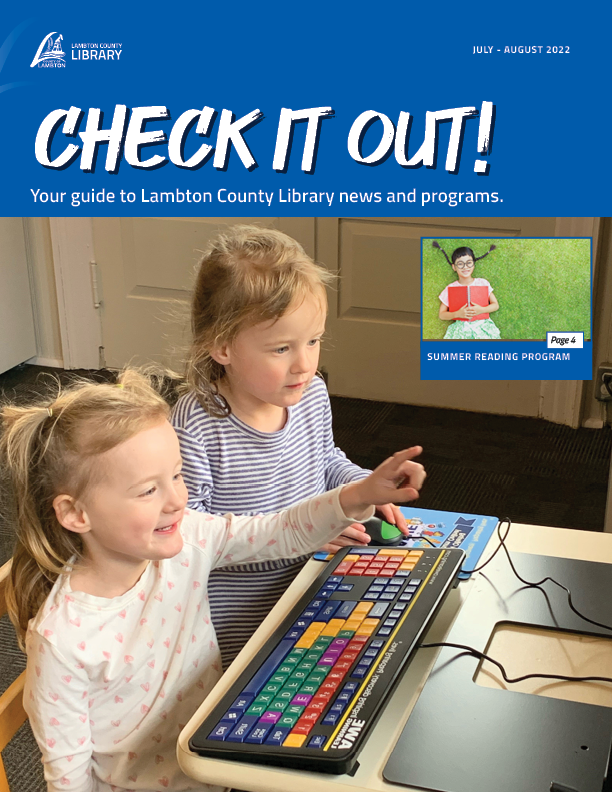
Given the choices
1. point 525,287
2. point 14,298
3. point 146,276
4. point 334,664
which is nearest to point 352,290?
point 146,276

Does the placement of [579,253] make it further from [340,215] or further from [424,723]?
[424,723]

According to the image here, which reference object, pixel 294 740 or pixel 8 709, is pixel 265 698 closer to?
pixel 294 740

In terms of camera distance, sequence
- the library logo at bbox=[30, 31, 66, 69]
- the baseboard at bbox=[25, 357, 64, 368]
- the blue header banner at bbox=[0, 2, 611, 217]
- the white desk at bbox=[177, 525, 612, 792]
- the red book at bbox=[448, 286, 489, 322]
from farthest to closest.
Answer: the baseboard at bbox=[25, 357, 64, 368]
the library logo at bbox=[30, 31, 66, 69]
the blue header banner at bbox=[0, 2, 611, 217]
the red book at bbox=[448, 286, 489, 322]
the white desk at bbox=[177, 525, 612, 792]

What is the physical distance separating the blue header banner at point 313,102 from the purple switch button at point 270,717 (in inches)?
64.6

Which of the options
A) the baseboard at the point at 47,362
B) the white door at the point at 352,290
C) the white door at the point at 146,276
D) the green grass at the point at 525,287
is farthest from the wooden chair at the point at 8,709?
the baseboard at the point at 47,362

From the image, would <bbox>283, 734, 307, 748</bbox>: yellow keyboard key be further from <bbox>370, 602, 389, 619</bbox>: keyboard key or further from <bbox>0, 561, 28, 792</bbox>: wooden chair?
<bbox>0, 561, 28, 792</bbox>: wooden chair

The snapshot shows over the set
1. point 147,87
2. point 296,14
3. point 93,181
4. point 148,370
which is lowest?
point 148,370

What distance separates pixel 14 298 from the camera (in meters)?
3.38

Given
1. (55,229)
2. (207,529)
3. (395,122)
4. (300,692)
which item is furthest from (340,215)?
(300,692)

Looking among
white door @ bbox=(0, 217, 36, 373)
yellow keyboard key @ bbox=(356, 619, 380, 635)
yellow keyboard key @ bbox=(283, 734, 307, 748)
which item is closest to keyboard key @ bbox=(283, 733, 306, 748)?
yellow keyboard key @ bbox=(283, 734, 307, 748)

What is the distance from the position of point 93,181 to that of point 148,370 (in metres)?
1.71

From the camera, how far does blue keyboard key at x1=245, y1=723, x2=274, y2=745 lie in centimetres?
72

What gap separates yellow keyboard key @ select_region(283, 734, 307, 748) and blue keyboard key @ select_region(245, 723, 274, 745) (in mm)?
19

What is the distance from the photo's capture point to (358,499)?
953mm
